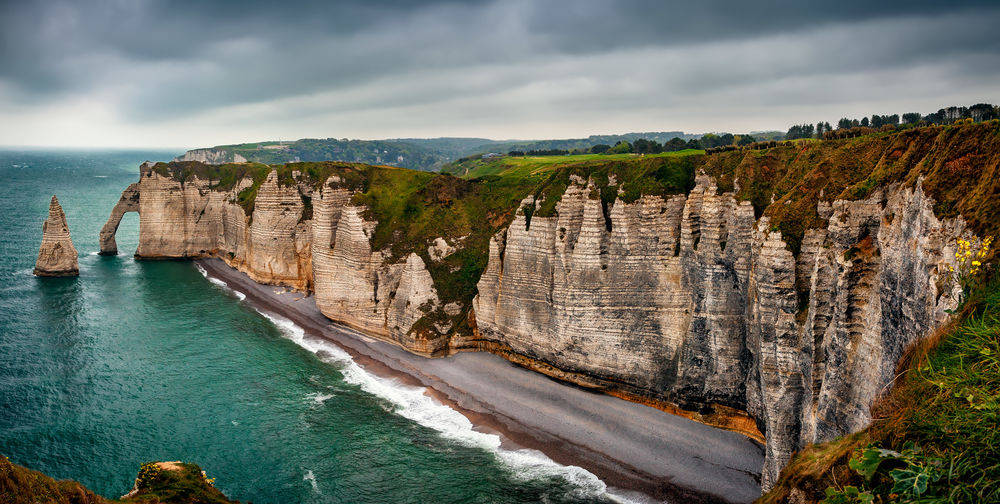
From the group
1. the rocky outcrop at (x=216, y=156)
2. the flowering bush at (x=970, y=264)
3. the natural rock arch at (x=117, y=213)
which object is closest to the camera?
the flowering bush at (x=970, y=264)

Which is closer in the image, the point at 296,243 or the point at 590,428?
the point at 590,428

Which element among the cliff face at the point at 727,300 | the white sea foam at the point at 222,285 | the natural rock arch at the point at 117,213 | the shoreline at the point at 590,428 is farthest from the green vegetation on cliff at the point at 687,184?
the natural rock arch at the point at 117,213

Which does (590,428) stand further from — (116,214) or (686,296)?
(116,214)

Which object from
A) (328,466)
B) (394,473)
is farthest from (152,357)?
(394,473)

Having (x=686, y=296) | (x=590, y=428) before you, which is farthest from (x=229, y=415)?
(x=686, y=296)

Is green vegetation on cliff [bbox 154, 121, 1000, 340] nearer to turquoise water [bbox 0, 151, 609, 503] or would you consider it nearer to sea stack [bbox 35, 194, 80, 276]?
turquoise water [bbox 0, 151, 609, 503]

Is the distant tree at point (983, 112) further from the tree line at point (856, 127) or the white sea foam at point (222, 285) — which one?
the white sea foam at point (222, 285)
